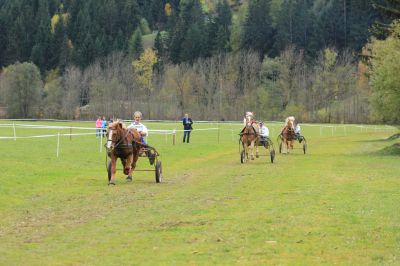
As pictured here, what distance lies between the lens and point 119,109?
118438 mm


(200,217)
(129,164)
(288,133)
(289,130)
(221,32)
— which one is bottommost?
(200,217)

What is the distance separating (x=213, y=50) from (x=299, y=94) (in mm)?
40119

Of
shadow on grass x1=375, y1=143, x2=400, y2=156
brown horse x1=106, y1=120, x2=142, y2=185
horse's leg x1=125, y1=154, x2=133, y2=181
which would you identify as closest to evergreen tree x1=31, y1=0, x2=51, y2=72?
shadow on grass x1=375, y1=143, x2=400, y2=156

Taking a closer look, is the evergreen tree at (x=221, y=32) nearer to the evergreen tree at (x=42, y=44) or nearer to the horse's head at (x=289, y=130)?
the evergreen tree at (x=42, y=44)

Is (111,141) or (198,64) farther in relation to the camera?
(198,64)

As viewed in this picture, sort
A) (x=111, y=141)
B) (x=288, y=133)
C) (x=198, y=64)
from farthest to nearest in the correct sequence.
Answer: (x=198, y=64) → (x=288, y=133) → (x=111, y=141)

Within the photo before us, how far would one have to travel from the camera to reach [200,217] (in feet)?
40.1

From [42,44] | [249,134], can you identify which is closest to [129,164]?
[249,134]

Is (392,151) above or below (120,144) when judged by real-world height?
below

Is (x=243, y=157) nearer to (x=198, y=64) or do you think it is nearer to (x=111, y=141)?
(x=111, y=141)

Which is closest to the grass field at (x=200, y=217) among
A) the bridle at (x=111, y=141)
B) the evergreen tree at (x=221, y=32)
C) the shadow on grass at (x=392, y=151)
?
the bridle at (x=111, y=141)

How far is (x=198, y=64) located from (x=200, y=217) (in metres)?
120

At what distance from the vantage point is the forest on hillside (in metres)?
115

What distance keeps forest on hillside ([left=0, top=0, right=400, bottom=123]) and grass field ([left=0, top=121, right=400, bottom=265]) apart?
6782 cm
